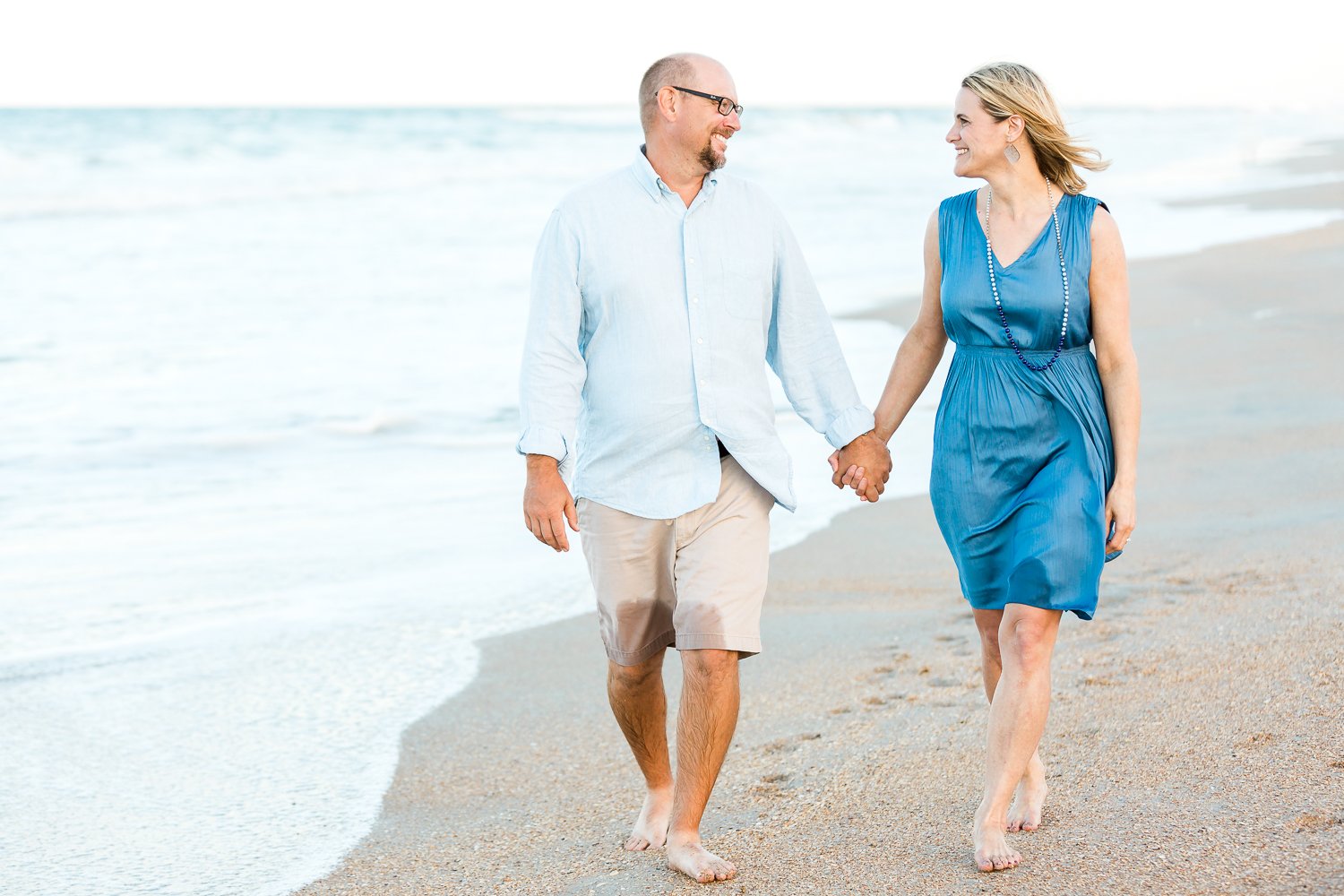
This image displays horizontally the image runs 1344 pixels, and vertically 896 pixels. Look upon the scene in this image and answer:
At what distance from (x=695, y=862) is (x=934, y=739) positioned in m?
0.93

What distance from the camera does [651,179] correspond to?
3.31 metres

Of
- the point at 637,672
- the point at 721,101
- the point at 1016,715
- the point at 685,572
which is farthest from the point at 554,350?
the point at 1016,715

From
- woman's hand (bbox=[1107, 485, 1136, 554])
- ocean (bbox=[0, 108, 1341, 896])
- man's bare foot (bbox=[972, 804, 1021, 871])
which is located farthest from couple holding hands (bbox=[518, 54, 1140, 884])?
ocean (bbox=[0, 108, 1341, 896])

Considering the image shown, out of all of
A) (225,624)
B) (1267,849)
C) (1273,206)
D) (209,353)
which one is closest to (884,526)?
(225,624)

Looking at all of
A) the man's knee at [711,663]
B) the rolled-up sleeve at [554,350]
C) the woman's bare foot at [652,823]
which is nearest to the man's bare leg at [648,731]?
the woman's bare foot at [652,823]

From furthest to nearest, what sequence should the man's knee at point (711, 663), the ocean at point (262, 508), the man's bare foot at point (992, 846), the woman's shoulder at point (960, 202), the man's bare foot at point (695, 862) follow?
the ocean at point (262, 508)
the woman's shoulder at point (960, 202)
the man's knee at point (711, 663)
the man's bare foot at point (695, 862)
the man's bare foot at point (992, 846)

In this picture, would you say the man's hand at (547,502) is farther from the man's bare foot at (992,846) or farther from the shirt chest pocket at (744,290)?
the man's bare foot at (992,846)

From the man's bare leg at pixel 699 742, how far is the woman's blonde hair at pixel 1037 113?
136 centimetres

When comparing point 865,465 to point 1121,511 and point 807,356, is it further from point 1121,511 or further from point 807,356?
point 1121,511

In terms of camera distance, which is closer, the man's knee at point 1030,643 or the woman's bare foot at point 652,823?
the man's knee at point 1030,643

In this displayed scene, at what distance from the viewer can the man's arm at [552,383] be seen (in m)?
3.24

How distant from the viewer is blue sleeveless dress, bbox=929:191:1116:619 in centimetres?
307

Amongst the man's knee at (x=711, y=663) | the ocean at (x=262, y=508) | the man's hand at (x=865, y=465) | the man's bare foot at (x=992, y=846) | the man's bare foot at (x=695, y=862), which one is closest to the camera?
the man's bare foot at (x=992, y=846)

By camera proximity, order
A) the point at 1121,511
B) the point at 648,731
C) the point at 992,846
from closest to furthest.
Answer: the point at 992,846, the point at 1121,511, the point at 648,731
